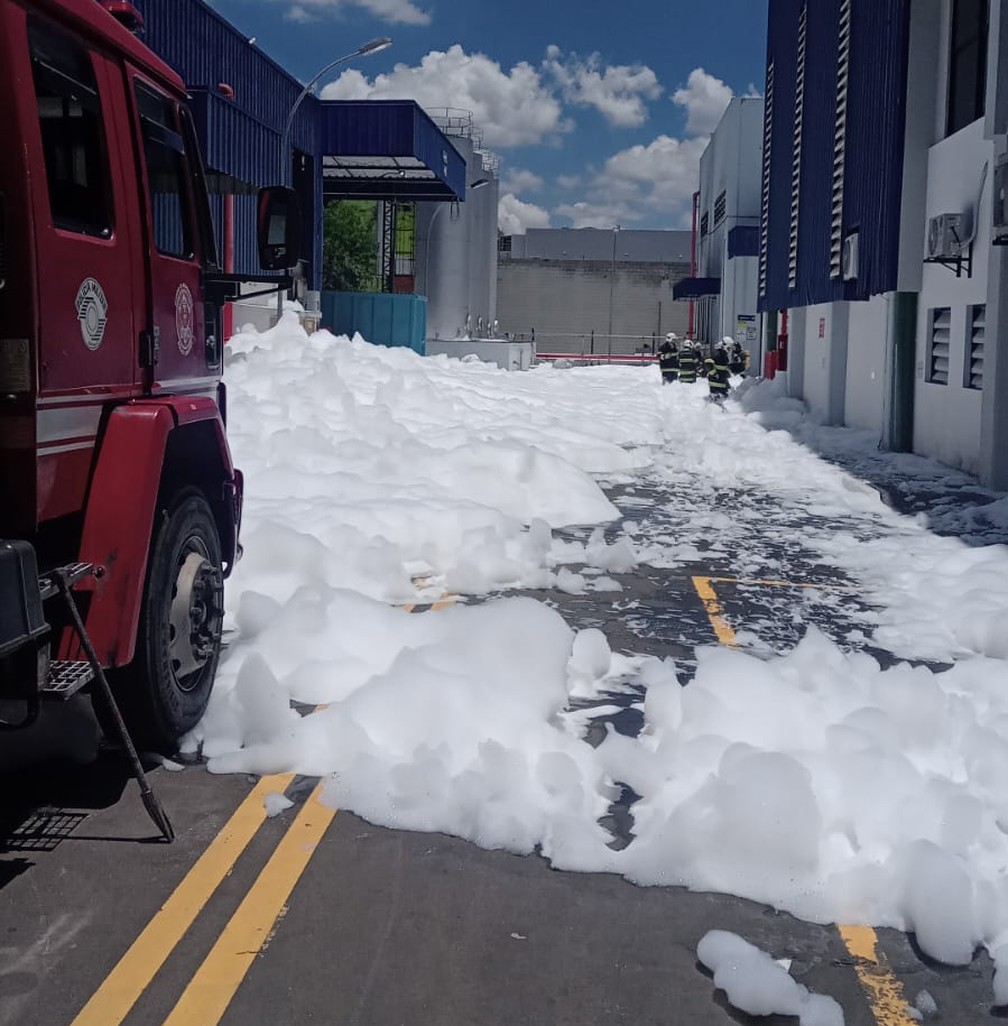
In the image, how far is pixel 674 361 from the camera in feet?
133

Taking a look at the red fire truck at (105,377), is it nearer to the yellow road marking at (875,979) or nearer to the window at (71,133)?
the window at (71,133)

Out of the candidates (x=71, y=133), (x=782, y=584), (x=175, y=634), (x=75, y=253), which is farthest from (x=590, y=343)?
(x=75, y=253)

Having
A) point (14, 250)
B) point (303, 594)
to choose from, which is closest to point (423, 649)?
point (303, 594)

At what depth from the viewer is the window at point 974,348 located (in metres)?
16.8

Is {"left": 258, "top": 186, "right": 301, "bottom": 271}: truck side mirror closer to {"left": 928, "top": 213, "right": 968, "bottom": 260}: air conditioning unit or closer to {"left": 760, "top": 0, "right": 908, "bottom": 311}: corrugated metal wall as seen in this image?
{"left": 928, "top": 213, "right": 968, "bottom": 260}: air conditioning unit

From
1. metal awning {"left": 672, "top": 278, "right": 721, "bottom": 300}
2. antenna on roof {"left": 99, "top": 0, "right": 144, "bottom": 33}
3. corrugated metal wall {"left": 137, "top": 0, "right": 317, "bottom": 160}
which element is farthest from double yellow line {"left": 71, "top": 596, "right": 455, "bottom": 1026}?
metal awning {"left": 672, "top": 278, "right": 721, "bottom": 300}

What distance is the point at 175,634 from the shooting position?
536 centimetres

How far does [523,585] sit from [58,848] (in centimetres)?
546

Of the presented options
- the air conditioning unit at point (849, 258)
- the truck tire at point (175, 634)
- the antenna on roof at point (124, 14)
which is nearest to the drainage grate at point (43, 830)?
the truck tire at point (175, 634)

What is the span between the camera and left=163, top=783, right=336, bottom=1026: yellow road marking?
370 centimetres

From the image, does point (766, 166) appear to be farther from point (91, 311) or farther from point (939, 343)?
point (91, 311)

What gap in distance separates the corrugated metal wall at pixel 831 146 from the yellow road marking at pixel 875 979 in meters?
17.0

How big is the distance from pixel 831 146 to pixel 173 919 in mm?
23398

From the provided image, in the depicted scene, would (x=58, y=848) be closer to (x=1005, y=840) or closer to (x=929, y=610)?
(x=1005, y=840)
